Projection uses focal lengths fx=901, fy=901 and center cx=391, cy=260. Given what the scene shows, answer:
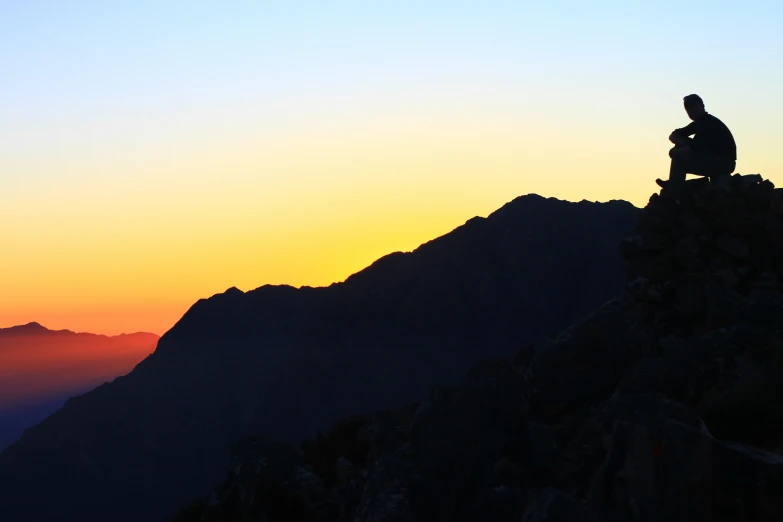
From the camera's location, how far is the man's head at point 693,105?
2208 cm

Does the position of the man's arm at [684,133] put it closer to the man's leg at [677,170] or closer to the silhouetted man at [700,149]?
the silhouetted man at [700,149]

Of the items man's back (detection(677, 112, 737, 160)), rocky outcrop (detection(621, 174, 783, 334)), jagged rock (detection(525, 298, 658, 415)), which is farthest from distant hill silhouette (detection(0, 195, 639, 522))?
jagged rock (detection(525, 298, 658, 415))

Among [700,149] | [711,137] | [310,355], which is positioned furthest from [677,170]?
[310,355]

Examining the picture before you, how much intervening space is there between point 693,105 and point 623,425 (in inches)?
547

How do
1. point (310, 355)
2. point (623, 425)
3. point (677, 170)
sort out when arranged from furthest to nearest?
1. point (310, 355)
2. point (677, 170)
3. point (623, 425)

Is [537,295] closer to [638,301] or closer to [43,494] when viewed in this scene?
[43,494]

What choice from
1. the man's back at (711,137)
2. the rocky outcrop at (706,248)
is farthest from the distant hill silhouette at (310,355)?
the rocky outcrop at (706,248)

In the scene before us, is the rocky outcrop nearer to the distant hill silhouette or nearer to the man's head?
the man's head

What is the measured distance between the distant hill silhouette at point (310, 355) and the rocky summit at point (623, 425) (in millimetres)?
88497

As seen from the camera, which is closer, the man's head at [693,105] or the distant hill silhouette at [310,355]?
the man's head at [693,105]

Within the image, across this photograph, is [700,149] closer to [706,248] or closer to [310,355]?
[706,248]

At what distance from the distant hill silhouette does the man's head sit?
8746 cm

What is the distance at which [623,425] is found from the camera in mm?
10453

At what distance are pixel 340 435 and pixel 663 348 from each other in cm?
845
